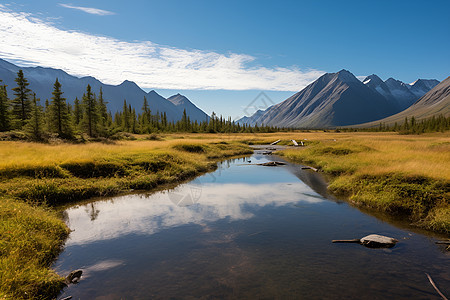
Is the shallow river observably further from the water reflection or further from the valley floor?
the valley floor

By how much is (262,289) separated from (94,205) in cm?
1351

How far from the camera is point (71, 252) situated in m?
9.97

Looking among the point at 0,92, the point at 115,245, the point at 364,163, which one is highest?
the point at 0,92

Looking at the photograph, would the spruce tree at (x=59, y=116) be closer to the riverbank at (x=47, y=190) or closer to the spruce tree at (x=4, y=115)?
the spruce tree at (x=4, y=115)

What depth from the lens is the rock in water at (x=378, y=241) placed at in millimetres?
10295

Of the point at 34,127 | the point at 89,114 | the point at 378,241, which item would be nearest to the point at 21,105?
the point at 89,114

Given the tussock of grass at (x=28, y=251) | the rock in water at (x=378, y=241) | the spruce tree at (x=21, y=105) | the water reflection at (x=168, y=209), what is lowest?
the water reflection at (x=168, y=209)

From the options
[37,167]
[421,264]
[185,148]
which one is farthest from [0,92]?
[421,264]

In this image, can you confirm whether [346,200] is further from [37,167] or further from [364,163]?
[37,167]

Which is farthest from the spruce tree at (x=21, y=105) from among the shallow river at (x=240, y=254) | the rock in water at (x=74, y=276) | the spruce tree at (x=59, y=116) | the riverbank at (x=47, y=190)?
the rock in water at (x=74, y=276)

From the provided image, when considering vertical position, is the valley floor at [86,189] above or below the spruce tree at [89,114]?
below

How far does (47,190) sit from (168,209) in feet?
27.8

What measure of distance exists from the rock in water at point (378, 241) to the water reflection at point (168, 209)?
243 inches

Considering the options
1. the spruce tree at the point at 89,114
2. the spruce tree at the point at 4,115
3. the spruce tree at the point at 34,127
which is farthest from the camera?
the spruce tree at the point at 89,114
